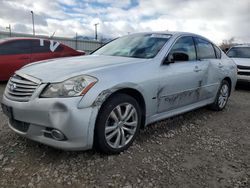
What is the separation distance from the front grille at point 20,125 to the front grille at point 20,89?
0.26 metres

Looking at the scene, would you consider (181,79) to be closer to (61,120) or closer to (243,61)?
(61,120)

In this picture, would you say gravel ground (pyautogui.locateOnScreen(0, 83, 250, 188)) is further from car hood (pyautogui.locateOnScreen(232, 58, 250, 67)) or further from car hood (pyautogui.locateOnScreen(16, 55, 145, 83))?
car hood (pyautogui.locateOnScreen(232, 58, 250, 67))

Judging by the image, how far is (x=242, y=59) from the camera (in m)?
9.49

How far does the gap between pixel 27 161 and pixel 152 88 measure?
172 centimetres

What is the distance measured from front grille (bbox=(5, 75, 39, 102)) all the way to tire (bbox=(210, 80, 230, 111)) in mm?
3736

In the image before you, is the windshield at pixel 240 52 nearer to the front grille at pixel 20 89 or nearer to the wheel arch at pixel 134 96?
the wheel arch at pixel 134 96

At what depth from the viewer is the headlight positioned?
2953 mm

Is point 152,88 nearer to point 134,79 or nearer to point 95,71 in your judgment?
point 134,79

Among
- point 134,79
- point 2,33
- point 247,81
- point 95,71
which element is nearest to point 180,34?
point 134,79

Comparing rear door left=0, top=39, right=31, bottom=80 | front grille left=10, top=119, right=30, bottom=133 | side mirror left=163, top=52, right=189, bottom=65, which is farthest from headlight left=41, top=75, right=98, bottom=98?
rear door left=0, top=39, right=31, bottom=80

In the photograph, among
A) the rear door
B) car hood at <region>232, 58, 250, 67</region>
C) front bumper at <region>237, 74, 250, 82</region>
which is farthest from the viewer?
car hood at <region>232, 58, 250, 67</region>

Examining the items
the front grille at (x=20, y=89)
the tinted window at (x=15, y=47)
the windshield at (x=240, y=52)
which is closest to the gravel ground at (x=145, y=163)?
the front grille at (x=20, y=89)

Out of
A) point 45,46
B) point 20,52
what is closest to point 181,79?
point 20,52

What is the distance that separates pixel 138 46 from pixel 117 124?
1.43 m
